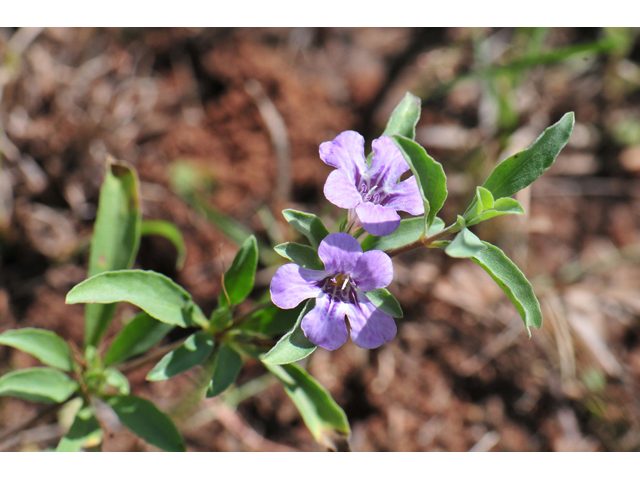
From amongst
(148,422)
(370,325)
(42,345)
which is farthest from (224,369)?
(42,345)

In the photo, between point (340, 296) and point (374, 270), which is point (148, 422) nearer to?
point (340, 296)

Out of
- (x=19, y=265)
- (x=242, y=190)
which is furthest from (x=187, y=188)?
(x=19, y=265)

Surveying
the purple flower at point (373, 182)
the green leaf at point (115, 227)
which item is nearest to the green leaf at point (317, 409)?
the purple flower at point (373, 182)

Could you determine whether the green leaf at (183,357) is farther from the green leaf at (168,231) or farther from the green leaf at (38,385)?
the green leaf at (168,231)

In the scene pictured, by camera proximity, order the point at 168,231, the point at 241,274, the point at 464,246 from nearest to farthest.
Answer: the point at 464,246
the point at 241,274
the point at 168,231

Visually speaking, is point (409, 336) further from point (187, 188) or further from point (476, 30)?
point (476, 30)

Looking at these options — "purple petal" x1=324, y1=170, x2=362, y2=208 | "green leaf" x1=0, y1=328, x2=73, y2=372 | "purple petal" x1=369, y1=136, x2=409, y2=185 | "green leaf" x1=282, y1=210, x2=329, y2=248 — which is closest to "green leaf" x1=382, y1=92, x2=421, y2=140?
"purple petal" x1=369, y1=136, x2=409, y2=185
